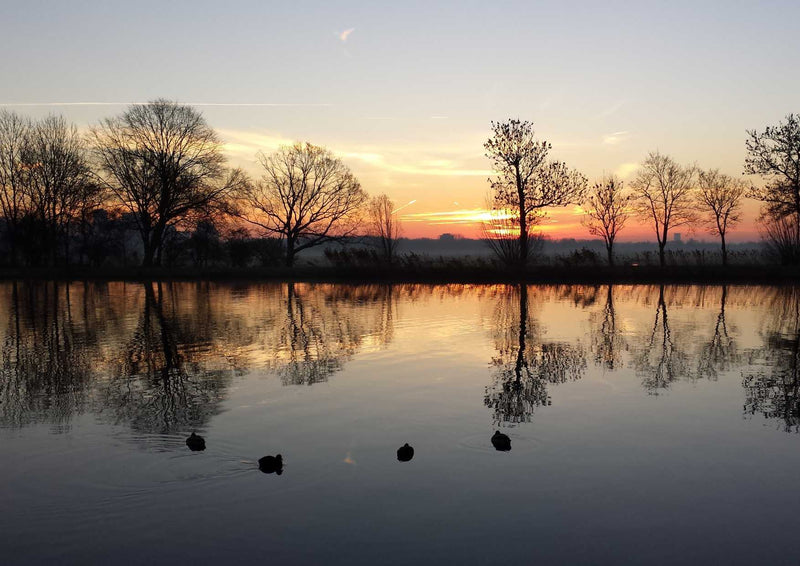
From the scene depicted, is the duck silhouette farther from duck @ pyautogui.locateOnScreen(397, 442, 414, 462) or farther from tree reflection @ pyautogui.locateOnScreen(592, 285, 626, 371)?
tree reflection @ pyautogui.locateOnScreen(592, 285, 626, 371)

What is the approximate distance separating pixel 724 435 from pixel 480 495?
16.2ft

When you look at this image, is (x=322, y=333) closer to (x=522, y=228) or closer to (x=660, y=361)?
(x=660, y=361)

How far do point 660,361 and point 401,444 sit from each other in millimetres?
9437

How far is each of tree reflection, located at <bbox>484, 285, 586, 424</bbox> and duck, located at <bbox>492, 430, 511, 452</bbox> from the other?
4.45 ft

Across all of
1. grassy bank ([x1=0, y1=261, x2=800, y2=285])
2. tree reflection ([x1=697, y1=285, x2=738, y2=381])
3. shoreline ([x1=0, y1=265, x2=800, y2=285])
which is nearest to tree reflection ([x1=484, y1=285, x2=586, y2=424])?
tree reflection ([x1=697, y1=285, x2=738, y2=381])

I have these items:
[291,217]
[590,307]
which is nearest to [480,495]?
[590,307]

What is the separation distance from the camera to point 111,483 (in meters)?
8.12

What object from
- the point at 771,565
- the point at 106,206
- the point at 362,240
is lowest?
the point at 771,565

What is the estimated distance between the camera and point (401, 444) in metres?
9.76

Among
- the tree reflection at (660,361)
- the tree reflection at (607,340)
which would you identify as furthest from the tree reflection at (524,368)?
the tree reflection at (660,361)

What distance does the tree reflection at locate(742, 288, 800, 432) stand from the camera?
11.6m

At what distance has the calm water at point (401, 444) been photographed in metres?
6.66

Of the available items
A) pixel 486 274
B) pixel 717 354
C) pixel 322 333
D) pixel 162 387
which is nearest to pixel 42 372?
pixel 162 387

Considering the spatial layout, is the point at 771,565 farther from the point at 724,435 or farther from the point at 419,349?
the point at 419,349
